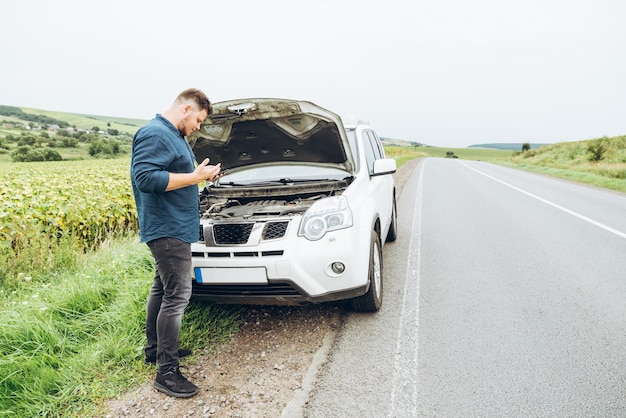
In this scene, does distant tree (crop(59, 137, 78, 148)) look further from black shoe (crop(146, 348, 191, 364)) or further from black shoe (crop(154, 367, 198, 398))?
black shoe (crop(154, 367, 198, 398))

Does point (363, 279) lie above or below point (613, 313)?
above

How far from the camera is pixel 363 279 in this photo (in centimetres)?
318

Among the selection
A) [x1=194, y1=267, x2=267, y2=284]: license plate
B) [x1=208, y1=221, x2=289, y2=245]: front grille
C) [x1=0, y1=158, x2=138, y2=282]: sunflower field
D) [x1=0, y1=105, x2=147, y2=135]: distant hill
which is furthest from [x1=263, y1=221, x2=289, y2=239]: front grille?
[x1=0, y1=105, x2=147, y2=135]: distant hill

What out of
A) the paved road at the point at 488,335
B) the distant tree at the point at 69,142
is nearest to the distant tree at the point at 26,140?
the distant tree at the point at 69,142

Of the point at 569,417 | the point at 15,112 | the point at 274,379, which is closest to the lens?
the point at 569,417

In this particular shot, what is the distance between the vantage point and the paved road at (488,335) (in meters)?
2.42

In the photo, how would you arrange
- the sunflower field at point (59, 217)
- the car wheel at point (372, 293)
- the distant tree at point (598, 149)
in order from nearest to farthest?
1. the car wheel at point (372, 293)
2. the sunflower field at point (59, 217)
3. the distant tree at point (598, 149)

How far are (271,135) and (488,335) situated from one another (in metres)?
2.76

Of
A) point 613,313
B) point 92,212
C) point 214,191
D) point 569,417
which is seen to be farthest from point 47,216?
point 613,313

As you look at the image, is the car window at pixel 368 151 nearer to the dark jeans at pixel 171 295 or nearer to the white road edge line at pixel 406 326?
the white road edge line at pixel 406 326

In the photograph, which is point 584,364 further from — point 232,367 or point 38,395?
point 38,395

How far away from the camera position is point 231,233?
124 inches

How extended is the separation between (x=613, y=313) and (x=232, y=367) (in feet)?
11.5

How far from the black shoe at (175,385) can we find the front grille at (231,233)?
1.00 m
